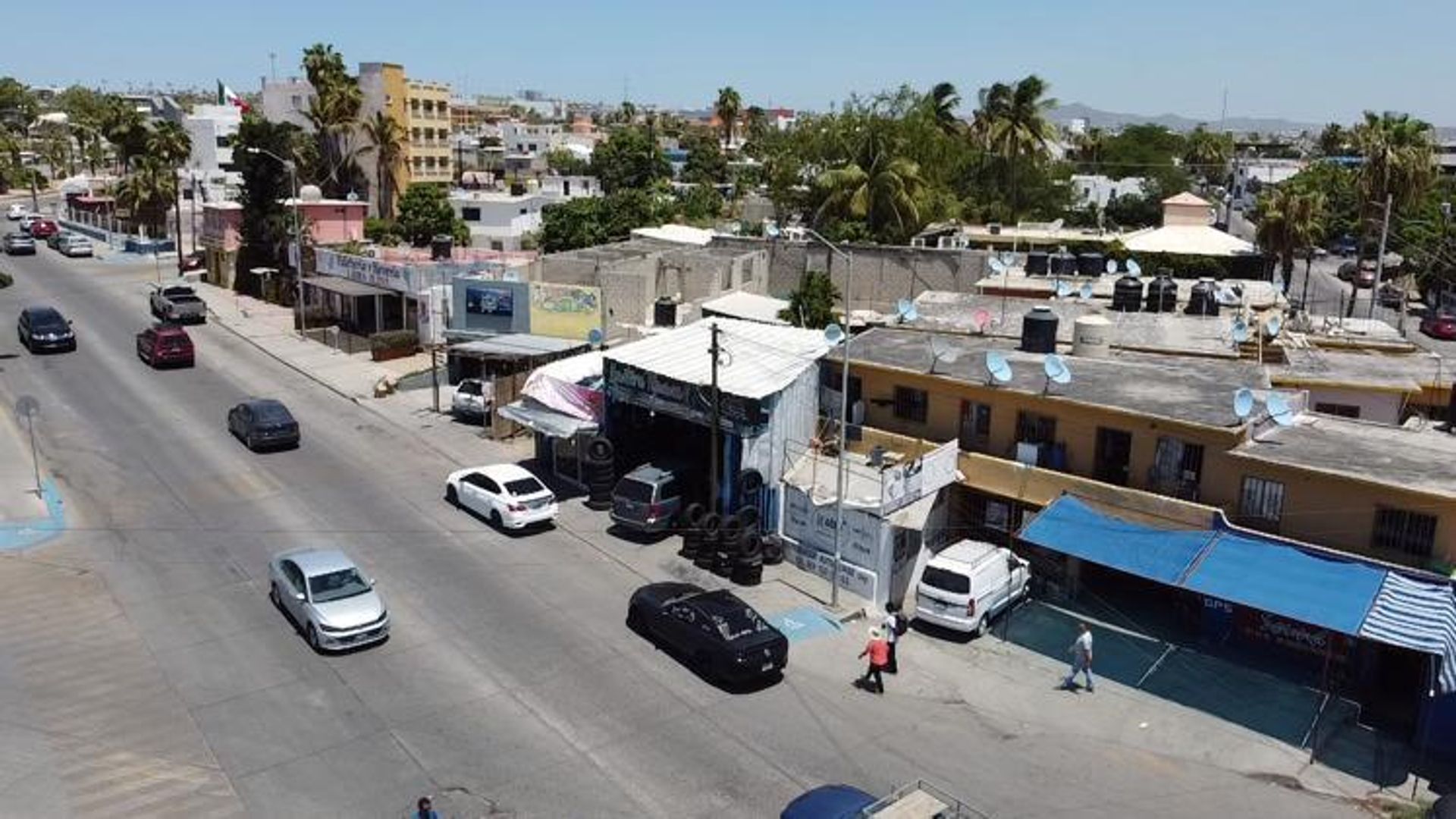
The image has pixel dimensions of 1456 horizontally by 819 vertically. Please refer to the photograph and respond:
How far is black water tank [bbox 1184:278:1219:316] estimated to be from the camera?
42.5m

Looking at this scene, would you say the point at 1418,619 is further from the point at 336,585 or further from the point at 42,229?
the point at 42,229

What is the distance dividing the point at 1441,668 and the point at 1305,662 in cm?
412

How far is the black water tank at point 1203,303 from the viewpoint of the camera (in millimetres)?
42500

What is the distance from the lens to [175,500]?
30.9 m

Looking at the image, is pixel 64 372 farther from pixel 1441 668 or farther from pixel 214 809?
pixel 1441 668

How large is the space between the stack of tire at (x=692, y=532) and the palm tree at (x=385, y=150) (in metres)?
67.7

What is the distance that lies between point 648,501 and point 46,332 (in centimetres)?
3389

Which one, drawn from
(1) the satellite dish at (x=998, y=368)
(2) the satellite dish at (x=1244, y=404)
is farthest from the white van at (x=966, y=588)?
(2) the satellite dish at (x=1244, y=404)

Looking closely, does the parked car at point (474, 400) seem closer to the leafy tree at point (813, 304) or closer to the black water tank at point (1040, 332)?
the leafy tree at point (813, 304)

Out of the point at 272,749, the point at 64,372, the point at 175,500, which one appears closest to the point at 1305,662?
the point at 272,749

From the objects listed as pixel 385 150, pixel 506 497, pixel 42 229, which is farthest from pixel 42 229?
pixel 506 497

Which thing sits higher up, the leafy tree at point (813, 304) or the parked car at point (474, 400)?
the leafy tree at point (813, 304)

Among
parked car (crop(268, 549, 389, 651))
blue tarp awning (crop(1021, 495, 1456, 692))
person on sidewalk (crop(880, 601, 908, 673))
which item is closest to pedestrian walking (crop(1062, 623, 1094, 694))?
blue tarp awning (crop(1021, 495, 1456, 692))

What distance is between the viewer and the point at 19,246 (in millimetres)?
77188
